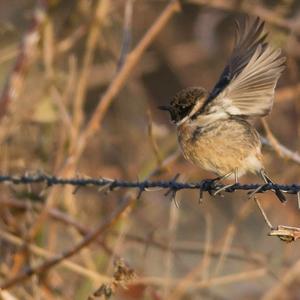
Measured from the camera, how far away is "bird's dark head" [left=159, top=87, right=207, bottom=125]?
389 centimetres

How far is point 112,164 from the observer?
715 cm

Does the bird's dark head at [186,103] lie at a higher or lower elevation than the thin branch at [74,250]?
higher

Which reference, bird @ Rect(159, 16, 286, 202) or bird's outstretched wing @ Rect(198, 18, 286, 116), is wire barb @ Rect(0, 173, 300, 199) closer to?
bird @ Rect(159, 16, 286, 202)

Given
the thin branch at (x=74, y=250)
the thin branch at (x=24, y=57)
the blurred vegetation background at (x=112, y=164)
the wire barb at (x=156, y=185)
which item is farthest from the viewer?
the thin branch at (x=24, y=57)

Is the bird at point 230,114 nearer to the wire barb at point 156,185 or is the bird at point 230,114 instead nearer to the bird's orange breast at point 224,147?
the bird's orange breast at point 224,147

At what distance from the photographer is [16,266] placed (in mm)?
4977

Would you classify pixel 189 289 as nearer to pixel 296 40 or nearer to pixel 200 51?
pixel 296 40

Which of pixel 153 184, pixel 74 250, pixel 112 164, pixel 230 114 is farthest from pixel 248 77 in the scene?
pixel 112 164

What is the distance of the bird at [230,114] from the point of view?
3.78 metres

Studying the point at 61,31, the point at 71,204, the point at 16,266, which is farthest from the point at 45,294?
the point at 61,31

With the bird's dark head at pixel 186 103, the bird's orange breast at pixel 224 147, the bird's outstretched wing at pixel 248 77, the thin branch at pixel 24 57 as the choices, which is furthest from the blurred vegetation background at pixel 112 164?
the bird's outstretched wing at pixel 248 77

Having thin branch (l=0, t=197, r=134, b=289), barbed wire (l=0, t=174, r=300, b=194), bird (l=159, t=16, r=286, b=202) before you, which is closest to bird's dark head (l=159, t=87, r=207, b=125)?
bird (l=159, t=16, r=286, b=202)

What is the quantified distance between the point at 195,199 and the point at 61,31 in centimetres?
202

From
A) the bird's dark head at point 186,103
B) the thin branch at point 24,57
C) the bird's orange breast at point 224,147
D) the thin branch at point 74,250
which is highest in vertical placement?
the thin branch at point 24,57
